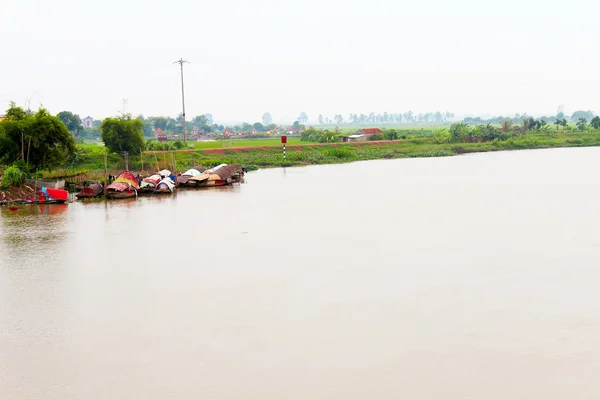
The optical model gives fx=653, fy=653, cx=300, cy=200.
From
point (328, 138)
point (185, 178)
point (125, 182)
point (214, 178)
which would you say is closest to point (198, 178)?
point (185, 178)

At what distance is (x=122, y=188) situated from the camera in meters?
17.3

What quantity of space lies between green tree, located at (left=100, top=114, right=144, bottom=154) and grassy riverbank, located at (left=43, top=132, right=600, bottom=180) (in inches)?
20.3

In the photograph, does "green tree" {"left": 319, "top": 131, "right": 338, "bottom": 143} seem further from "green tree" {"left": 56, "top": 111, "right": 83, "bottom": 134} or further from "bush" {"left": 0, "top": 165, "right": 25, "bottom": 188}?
"bush" {"left": 0, "top": 165, "right": 25, "bottom": 188}

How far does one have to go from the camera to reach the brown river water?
18.9 ft

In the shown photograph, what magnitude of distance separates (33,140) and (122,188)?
286 centimetres

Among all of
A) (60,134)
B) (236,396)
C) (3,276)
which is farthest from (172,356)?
(60,134)

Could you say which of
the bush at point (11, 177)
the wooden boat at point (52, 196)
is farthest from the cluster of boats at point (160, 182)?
the bush at point (11, 177)

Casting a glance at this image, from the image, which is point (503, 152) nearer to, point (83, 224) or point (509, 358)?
point (83, 224)

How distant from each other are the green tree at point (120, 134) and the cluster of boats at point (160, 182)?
2712 millimetres

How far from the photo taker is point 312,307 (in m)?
7.66

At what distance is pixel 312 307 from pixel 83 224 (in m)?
7.45

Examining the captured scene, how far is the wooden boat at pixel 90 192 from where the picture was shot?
1725cm

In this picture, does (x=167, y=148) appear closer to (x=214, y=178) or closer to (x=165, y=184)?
(x=214, y=178)

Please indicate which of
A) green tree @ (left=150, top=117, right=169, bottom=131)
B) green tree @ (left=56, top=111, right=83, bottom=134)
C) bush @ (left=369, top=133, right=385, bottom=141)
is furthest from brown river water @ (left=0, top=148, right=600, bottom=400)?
green tree @ (left=150, top=117, right=169, bottom=131)
